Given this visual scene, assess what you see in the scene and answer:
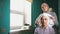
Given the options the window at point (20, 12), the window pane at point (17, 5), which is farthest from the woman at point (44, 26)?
the window pane at point (17, 5)

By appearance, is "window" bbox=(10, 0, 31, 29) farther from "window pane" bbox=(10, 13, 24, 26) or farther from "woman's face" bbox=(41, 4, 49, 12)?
"woman's face" bbox=(41, 4, 49, 12)

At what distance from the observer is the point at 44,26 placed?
1.36 metres

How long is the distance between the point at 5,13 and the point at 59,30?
0.58 metres

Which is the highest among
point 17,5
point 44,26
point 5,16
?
point 17,5

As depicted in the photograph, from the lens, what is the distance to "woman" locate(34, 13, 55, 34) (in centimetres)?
134

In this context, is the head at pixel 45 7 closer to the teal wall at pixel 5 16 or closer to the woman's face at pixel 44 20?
the woman's face at pixel 44 20

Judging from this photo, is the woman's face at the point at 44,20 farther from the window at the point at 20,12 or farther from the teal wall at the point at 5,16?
the teal wall at the point at 5,16

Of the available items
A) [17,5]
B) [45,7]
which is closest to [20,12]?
[17,5]

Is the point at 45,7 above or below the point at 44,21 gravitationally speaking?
above

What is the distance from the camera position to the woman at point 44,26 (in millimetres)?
1338

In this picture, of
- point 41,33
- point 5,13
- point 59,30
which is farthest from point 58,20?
point 5,13

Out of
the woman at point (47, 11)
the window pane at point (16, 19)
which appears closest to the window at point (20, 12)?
the window pane at point (16, 19)

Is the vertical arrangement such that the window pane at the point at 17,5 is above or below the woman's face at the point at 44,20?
above

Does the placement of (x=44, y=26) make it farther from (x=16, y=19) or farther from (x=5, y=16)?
(x=5, y=16)
